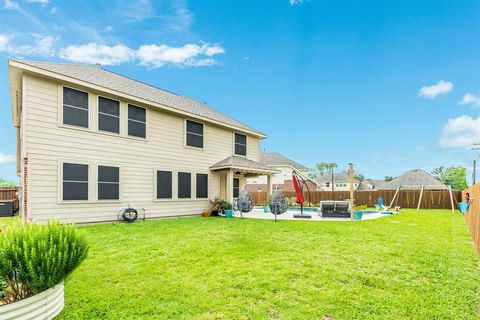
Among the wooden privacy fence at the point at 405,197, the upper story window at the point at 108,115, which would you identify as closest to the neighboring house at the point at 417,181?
the wooden privacy fence at the point at 405,197

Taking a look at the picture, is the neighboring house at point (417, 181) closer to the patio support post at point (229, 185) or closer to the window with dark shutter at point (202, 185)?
the patio support post at point (229, 185)

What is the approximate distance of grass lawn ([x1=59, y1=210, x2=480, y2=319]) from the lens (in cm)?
321

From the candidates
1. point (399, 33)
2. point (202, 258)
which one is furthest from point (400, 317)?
point (399, 33)

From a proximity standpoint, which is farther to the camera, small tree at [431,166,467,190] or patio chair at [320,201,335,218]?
small tree at [431,166,467,190]

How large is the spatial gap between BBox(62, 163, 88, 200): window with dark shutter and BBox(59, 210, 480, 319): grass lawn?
3.21 m

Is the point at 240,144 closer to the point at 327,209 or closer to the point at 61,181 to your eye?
the point at 327,209

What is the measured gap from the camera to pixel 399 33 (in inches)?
607

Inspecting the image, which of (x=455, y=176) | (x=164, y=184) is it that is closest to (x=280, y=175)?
(x=164, y=184)

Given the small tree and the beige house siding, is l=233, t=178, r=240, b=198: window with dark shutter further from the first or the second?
the small tree

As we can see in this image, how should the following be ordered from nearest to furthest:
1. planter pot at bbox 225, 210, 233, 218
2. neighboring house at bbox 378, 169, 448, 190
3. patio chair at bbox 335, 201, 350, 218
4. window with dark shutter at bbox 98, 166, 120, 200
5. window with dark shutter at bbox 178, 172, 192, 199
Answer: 1. window with dark shutter at bbox 98, 166, 120, 200
2. window with dark shutter at bbox 178, 172, 192, 199
3. planter pot at bbox 225, 210, 233, 218
4. patio chair at bbox 335, 201, 350, 218
5. neighboring house at bbox 378, 169, 448, 190

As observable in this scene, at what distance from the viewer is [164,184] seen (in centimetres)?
1241

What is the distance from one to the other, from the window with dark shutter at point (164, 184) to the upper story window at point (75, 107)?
12.0 ft

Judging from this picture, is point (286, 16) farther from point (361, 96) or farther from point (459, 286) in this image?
point (459, 286)

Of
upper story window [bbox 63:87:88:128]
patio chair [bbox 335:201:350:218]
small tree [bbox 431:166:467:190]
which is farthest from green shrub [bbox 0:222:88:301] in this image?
small tree [bbox 431:166:467:190]
